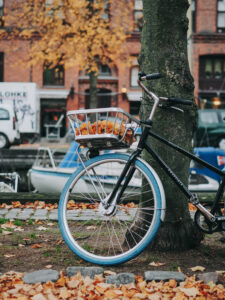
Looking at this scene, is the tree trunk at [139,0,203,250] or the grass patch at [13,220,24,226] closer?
the tree trunk at [139,0,203,250]

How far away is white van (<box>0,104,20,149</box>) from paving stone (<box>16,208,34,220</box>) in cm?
1364

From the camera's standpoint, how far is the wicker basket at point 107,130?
10.2 ft

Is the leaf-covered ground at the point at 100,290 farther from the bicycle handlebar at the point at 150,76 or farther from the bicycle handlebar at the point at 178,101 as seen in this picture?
the bicycle handlebar at the point at 150,76

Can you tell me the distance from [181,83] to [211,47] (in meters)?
29.6

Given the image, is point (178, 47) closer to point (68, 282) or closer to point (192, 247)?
point (192, 247)

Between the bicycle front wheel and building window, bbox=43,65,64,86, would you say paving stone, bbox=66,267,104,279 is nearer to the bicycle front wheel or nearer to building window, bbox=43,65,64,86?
the bicycle front wheel

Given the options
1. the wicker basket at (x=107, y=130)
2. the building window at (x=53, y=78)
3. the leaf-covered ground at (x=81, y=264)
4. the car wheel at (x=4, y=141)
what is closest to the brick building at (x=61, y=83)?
the building window at (x=53, y=78)

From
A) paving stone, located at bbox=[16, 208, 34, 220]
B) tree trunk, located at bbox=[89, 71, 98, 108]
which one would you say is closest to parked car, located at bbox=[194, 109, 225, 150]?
tree trunk, located at bbox=[89, 71, 98, 108]

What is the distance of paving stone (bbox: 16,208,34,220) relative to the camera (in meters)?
5.15

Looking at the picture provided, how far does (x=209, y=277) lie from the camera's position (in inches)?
115

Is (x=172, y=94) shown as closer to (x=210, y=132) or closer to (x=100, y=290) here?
(x=100, y=290)

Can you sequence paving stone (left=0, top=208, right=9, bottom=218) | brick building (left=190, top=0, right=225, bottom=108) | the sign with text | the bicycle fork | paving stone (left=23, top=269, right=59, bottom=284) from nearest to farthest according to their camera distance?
paving stone (left=23, top=269, right=59, bottom=284) < the bicycle fork < paving stone (left=0, top=208, right=9, bottom=218) < the sign with text < brick building (left=190, top=0, right=225, bottom=108)

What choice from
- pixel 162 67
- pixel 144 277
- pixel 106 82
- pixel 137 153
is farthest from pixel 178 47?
pixel 106 82

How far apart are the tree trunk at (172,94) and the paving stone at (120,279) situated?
2.53 ft
